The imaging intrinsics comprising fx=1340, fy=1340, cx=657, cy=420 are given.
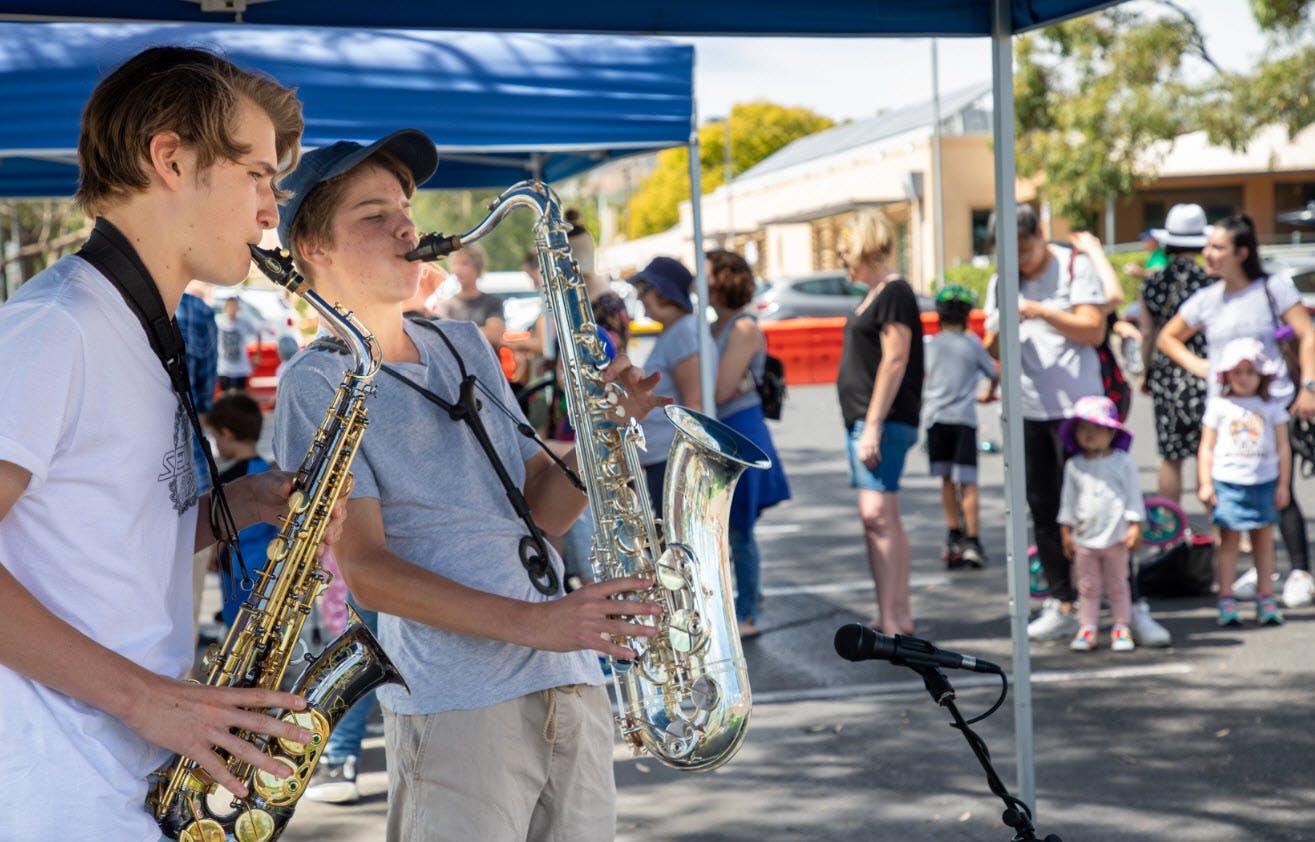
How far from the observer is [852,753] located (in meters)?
5.26

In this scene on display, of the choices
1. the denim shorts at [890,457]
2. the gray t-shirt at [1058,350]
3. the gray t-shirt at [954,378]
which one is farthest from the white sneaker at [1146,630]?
the gray t-shirt at [954,378]

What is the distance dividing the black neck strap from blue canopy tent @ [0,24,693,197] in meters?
3.99

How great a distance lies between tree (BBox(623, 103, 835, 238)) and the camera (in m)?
79.1

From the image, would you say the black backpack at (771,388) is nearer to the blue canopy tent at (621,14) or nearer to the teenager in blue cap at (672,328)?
the teenager in blue cap at (672,328)

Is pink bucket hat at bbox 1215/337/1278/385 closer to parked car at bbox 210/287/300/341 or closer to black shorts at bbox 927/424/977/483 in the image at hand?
black shorts at bbox 927/424/977/483

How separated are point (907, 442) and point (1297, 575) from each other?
7.59ft

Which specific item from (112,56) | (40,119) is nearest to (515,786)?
(112,56)

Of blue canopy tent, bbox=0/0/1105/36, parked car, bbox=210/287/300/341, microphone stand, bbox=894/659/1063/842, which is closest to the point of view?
microphone stand, bbox=894/659/1063/842

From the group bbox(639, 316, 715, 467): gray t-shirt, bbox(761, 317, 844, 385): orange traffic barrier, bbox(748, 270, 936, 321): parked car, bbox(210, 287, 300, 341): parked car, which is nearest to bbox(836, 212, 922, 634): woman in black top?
bbox(639, 316, 715, 467): gray t-shirt

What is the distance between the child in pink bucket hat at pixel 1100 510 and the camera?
6.27 m

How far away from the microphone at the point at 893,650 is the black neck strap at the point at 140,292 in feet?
3.38

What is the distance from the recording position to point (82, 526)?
1.67 meters

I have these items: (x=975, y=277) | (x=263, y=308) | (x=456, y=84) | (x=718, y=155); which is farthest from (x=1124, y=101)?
(x=718, y=155)

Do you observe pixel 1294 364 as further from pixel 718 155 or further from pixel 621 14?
pixel 718 155
